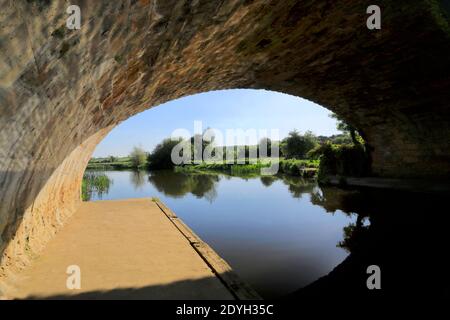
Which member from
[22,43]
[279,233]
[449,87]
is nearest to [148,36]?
[22,43]

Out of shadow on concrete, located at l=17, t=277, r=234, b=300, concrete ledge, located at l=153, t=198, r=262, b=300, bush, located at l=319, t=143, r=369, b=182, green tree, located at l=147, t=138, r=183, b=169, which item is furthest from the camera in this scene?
green tree, located at l=147, t=138, r=183, b=169

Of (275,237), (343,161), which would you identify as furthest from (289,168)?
(275,237)

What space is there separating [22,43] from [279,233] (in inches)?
282

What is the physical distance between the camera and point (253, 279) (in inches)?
188

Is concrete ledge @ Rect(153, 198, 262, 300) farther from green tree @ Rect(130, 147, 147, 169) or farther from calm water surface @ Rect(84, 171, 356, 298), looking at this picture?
green tree @ Rect(130, 147, 147, 169)

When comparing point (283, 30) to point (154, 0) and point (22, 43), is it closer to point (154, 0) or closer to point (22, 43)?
point (154, 0)

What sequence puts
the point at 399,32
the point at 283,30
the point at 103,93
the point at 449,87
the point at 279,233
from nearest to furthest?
the point at 103,93
the point at 283,30
the point at 399,32
the point at 279,233
the point at 449,87

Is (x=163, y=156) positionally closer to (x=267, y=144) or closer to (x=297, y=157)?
(x=267, y=144)

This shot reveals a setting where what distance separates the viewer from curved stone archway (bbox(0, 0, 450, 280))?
6.51ft

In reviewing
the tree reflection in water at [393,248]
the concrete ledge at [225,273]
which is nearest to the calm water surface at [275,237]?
the tree reflection in water at [393,248]

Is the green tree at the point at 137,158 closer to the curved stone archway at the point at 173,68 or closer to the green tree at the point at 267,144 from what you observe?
the green tree at the point at 267,144

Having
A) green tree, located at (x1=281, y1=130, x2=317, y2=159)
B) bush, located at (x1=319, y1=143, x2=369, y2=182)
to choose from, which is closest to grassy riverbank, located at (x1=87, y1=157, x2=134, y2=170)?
green tree, located at (x1=281, y1=130, x2=317, y2=159)

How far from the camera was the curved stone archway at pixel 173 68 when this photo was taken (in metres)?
1.98

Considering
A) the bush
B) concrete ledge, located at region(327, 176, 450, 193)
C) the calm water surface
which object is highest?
the bush
